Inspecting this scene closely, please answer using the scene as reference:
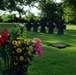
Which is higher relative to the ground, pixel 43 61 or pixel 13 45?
pixel 13 45

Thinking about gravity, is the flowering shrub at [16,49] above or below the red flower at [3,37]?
below

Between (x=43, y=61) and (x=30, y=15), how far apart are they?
43731 millimetres

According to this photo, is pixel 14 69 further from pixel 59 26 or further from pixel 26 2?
pixel 26 2

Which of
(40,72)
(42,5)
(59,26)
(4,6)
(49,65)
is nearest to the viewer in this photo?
(40,72)

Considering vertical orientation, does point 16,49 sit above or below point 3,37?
below

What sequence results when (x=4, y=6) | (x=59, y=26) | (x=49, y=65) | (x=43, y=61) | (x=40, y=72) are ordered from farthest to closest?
(x=4, y=6) → (x=59, y=26) → (x=43, y=61) → (x=49, y=65) → (x=40, y=72)

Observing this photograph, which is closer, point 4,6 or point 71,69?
point 71,69

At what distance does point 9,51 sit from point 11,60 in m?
0.21

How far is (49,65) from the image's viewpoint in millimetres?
8445

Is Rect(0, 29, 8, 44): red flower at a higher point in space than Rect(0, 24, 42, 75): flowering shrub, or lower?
higher

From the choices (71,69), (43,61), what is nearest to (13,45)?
(71,69)

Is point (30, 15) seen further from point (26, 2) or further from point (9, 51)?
point (9, 51)

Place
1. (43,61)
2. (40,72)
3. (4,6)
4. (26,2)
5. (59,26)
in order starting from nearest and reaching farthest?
(40,72), (43,61), (59,26), (4,6), (26,2)

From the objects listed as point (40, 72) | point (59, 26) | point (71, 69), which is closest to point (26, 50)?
point (40, 72)
